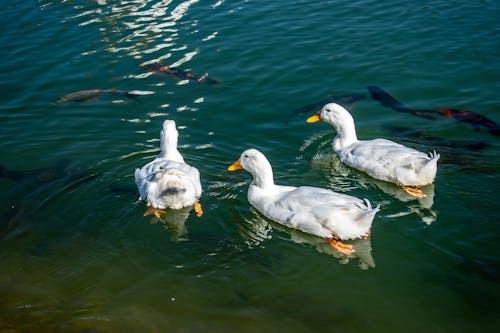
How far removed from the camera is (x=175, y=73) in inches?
520

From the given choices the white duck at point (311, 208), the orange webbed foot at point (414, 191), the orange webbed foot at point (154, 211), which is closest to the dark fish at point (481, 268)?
the white duck at point (311, 208)

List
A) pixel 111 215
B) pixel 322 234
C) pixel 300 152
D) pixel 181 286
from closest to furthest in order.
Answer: pixel 181 286 < pixel 322 234 < pixel 111 215 < pixel 300 152

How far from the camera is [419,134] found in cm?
1049

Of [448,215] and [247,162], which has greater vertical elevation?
[247,162]

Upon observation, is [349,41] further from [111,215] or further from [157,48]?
[111,215]

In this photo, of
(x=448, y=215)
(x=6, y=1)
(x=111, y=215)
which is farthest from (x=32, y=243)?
(x=6, y=1)

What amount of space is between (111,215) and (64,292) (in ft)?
5.62

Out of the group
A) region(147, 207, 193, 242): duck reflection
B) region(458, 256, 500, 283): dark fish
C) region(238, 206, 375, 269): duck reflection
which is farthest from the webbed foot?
region(147, 207, 193, 242): duck reflection

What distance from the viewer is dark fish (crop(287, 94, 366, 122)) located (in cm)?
1156

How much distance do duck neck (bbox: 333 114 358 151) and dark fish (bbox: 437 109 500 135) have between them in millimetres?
1918

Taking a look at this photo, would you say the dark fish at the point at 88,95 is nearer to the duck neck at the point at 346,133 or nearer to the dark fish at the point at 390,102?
the duck neck at the point at 346,133

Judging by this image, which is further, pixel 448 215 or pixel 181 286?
pixel 448 215

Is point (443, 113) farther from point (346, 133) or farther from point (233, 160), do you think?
point (233, 160)

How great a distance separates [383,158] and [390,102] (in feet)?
8.66
